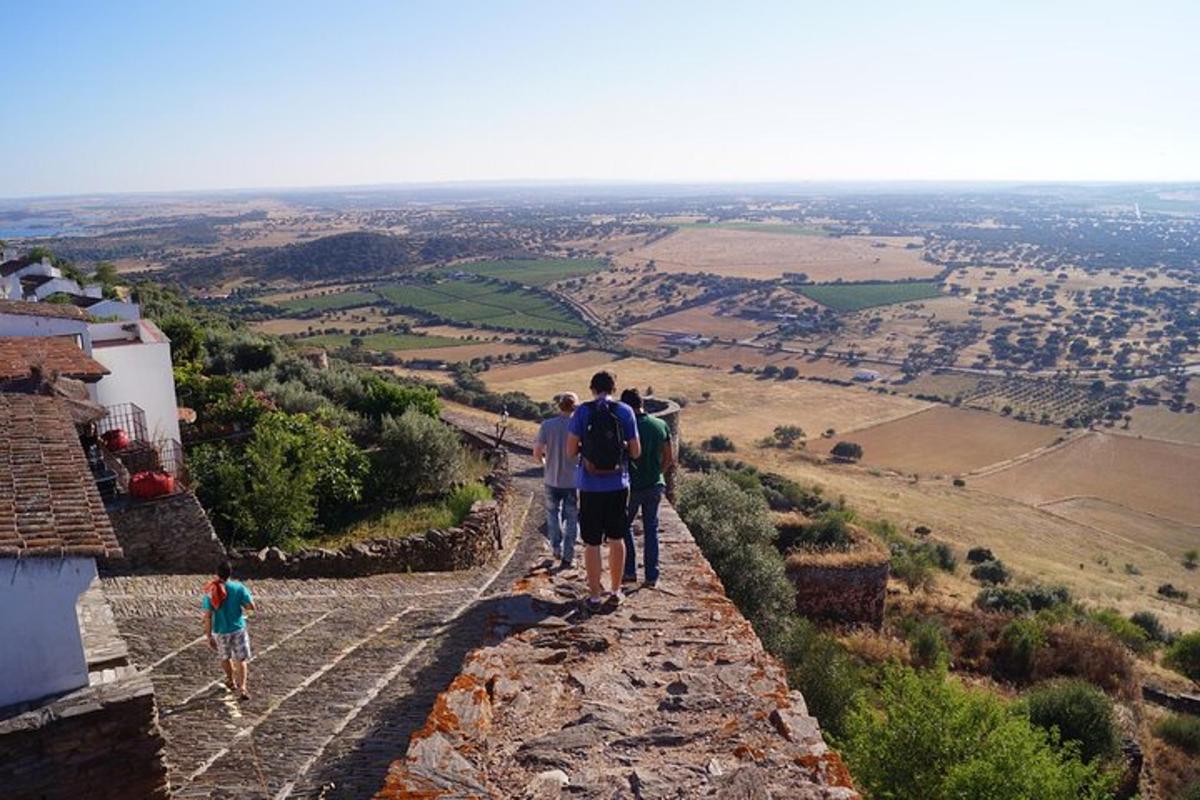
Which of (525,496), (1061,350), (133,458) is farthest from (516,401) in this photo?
(1061,350)

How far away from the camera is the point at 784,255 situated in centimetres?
14712

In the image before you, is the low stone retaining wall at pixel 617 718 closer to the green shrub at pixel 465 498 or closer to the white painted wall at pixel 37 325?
the green shrub at pixel 465 498

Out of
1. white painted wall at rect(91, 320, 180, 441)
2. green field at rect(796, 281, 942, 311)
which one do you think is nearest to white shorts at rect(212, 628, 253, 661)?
white painted wall at rect(91, 320, 180, 441)

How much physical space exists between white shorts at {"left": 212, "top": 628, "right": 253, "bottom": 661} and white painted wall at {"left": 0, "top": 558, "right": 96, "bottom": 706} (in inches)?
57.9

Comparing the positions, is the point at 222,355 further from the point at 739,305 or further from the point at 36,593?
the point at 739,305

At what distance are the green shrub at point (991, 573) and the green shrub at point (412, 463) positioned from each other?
61.9ft

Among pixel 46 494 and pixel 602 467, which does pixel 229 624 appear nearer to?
pixel 46 494

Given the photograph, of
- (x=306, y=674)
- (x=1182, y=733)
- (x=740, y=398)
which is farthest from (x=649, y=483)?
(x=740, y=398)

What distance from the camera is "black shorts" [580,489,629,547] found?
670cm

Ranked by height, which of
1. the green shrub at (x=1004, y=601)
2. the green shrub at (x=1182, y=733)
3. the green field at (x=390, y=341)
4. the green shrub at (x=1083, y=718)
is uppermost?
the green shrub at (x=1083, y=718)

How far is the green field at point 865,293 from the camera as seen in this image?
9931 centimetres

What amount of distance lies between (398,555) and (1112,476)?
45.6 meters

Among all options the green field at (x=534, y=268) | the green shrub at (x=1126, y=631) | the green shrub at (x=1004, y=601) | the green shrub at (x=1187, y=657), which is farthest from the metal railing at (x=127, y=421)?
the green field at (x=534, y=268)

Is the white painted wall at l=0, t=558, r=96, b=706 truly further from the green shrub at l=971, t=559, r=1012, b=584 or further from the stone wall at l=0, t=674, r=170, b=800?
the green shrub at l=971, t=559, r=1012, b=584
